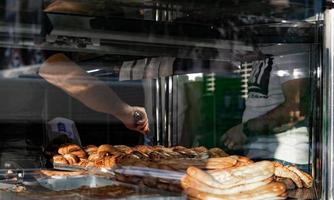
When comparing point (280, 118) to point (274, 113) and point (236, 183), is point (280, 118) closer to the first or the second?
point (274, 113)

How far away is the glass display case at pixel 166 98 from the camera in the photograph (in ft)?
4.53

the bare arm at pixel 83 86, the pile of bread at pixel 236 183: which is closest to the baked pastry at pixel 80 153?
the bare arm at pixel 83 86

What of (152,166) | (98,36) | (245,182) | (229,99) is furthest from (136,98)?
(245,182)

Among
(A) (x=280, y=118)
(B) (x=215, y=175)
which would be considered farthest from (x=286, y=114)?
(B) (x=215, y=175)

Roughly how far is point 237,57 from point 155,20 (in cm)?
61

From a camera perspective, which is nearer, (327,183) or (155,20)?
(327,183)

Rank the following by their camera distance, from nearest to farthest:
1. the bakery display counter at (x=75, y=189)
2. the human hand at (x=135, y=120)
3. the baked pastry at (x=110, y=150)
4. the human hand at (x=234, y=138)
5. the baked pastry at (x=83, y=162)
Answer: the bakery display counter at (x=75, y=189)
the baked pastry at (x=83, y=162)
the baked pastry at (x=110, y=150)
the human hand at (x=135, y=120)
the human hand at (x=234, y=138)

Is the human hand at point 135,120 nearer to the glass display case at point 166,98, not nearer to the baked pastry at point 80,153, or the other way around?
the glass display case at point 166,98

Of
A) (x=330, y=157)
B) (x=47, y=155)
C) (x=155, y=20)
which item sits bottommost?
(x=47, y=155)

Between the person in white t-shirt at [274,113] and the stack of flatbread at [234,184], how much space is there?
667mm

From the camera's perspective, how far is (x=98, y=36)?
1.83 metres

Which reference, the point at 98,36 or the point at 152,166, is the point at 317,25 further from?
the point at 98,36

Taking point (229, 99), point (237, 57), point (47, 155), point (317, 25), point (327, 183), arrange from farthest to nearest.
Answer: point (229, 99), point (237, 57), point (47, 155), point (317, 25), point (327, 183)

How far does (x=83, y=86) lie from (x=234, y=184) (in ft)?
3.20
